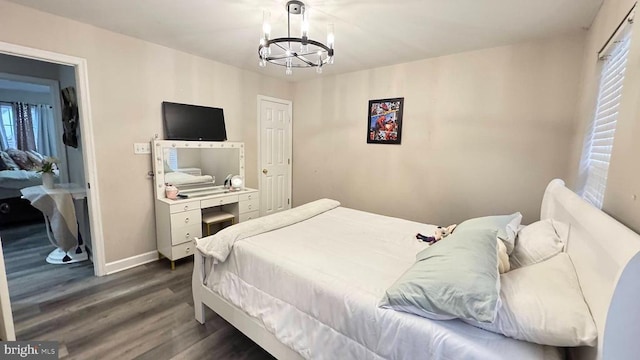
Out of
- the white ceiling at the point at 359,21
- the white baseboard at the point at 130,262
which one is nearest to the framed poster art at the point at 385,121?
the white ceiling at the point at 359,21

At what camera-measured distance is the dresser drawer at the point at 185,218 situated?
2.75m

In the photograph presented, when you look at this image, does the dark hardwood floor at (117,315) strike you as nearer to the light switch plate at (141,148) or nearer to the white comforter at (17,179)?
the light switch plate at (141,148)

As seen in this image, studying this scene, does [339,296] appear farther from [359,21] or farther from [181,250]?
[181,250]

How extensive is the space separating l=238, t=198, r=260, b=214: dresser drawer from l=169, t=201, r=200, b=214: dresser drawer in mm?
585

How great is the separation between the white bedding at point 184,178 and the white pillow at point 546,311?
3061 mm

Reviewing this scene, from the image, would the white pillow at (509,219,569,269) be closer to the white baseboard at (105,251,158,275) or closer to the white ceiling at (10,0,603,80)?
the white ceiling at (10,0,603,80)

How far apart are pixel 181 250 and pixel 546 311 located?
3.00 meters

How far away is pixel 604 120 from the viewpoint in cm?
170

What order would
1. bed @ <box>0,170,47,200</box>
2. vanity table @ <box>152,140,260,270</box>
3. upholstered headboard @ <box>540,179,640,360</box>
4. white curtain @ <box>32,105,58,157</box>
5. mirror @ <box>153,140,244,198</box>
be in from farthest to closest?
white curtain @ <box>32,105,58,157</box> < bed @ <box>0,170,47,200</box> < mirror @ <box>153,140,244,198</box> < vanity table @ <box>152,140,260,270</box> < upholstered headboard @ <box>540,179,640,360</box>

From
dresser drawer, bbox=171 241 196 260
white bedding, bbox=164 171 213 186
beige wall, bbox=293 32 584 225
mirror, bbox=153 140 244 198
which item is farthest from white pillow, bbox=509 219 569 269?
white bedding, bbox=164 171 213 186

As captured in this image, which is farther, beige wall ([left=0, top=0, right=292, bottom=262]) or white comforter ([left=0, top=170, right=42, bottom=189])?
white comforter ([left=0, top=170, right=42, bottom=189])

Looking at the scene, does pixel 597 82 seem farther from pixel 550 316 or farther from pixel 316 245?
pixel 316 245

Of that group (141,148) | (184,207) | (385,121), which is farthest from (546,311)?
(141,148)

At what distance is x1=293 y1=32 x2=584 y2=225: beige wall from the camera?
8.13 ft
